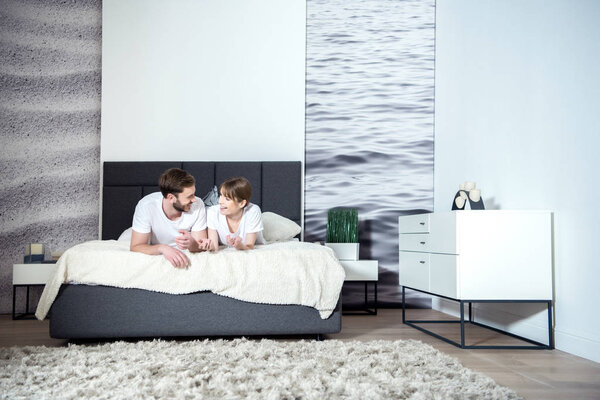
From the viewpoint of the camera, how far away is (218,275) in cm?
257

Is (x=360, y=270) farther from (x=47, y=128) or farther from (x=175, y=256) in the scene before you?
(x=47, y=128)

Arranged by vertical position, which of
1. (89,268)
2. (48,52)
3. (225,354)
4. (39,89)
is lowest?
(225,354)

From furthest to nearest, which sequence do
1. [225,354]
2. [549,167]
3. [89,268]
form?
[549,167] → [89,268] → [225,354]

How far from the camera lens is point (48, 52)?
4117 mm

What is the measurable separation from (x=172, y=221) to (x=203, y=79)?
1881 mm

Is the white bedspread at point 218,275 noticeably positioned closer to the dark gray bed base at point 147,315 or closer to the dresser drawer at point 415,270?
the dark gray bed base at point 147,315

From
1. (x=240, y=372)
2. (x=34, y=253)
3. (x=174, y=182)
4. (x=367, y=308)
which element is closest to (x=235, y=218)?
(x=174, y=182)

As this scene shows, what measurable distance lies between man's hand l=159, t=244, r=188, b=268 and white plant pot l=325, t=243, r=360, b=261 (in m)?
1.56

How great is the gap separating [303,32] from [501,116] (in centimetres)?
191

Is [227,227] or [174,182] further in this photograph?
[227,227]

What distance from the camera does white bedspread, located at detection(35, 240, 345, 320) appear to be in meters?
2.55

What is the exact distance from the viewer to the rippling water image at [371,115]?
4.28m

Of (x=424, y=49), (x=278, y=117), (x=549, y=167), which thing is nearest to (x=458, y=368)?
(x=549, y=167)

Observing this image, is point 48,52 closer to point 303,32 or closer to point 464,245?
point 303,32
